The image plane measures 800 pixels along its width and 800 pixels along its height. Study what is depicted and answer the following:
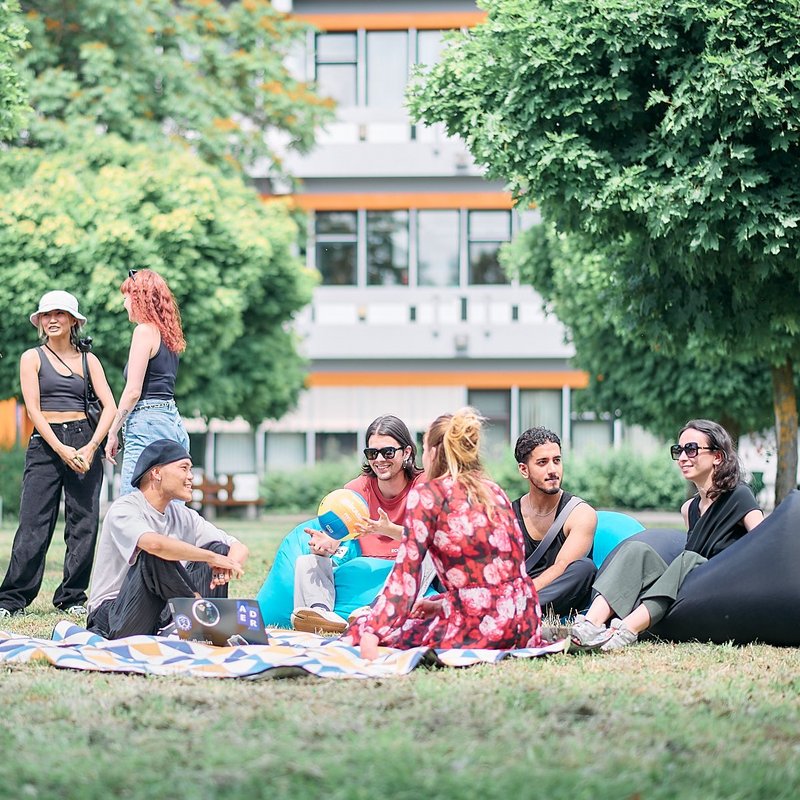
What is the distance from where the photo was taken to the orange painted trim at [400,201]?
36.2 metres

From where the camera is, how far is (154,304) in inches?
380

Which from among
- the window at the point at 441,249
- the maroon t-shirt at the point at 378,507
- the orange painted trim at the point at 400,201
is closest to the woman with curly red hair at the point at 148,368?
the maroon t-shirt at the point at 378,507

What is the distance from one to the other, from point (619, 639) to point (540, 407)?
29.2 m

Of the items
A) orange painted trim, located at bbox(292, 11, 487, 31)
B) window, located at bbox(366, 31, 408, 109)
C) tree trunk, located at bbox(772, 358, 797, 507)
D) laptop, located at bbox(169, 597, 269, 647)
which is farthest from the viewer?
window, located at bbox(366, 31, 408, 109)

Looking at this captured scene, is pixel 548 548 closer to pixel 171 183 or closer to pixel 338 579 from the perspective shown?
pixel 338 579

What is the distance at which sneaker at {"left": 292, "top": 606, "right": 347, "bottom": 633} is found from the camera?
8.59 m

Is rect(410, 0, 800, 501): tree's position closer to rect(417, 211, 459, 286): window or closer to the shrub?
the shrub

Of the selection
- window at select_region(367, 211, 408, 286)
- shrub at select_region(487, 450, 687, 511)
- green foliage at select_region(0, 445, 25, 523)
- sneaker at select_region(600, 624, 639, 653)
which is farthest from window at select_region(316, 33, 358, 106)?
sneaker at select_region(600, 624, 639, 653)

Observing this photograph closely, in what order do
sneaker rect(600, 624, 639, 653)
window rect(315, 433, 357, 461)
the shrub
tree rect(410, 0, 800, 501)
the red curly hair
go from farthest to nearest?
1. window rect(315, 433, 357, 461)
2. the shrub
3. tree rect(410, 0, 800, 501)
4. the red curly hair
5. sneaker rect(600, 624, 639, 653)

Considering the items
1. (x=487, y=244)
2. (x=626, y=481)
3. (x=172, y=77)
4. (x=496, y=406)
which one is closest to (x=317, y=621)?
(x=172, y=77)

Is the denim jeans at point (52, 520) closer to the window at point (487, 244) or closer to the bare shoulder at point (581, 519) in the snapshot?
the bare shoulder at point (581, 519)

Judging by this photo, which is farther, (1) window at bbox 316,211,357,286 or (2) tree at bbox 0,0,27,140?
(1) window at bbox 316,211,357,286

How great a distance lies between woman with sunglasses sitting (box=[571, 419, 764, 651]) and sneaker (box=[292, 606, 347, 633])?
56.9 inches

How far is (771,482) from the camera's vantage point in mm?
34188
